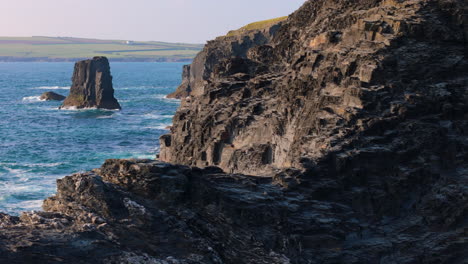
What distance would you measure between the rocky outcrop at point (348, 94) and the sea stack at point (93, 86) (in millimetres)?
105367

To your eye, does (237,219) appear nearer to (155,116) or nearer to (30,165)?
(30,165)

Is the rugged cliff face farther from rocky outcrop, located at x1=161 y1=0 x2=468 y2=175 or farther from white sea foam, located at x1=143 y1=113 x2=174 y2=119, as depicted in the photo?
white sea foam, located at x1=143 y1=113 x2=174 y2=119

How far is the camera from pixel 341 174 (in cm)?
2894

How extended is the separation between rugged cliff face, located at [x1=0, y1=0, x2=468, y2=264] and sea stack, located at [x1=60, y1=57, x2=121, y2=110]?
111m

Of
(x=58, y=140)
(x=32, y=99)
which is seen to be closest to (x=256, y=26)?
(x=32, y=99)

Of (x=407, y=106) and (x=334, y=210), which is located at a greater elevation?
(x=407, y=106)

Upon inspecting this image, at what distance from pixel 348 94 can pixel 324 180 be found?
552 cm

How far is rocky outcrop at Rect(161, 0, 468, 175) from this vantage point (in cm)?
3041

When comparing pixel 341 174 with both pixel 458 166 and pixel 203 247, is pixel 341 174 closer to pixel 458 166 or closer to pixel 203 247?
pixel 458 166

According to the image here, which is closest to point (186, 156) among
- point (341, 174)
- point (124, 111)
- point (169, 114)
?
point (341, 174)

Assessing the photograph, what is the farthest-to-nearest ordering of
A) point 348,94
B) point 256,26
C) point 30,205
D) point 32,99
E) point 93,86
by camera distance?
point 32,99
point 256,26
point 93,86
point 30,205
point 348,94

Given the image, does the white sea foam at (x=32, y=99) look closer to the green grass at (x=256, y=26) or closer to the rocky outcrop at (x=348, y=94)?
the green grass at (x=256, y=26)

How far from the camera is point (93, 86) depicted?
491ft

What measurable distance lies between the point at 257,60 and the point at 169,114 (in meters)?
83.4
